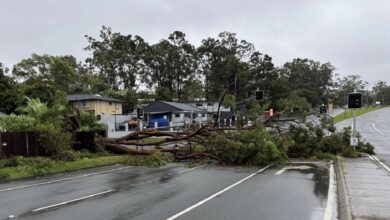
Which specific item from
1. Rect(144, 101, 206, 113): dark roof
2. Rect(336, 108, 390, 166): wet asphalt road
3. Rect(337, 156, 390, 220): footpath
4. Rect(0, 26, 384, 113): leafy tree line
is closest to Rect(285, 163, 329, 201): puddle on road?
Rect(337, 156, 390, 220): footpath

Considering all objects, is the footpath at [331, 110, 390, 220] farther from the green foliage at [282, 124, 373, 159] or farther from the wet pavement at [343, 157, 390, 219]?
the green foliage at [282, 124, 373, 159]

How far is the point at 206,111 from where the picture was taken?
82750 millimetres

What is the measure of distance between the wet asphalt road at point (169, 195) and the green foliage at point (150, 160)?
2.62 metres

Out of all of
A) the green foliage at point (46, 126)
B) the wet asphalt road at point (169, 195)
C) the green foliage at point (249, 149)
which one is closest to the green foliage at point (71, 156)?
the green foliage at point (46, 126)

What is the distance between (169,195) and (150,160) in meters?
10.1

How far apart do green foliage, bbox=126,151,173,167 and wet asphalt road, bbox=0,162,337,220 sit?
262 cm

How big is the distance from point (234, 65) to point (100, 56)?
29797mm

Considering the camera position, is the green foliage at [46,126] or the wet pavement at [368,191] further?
the green foliage at [46,126]

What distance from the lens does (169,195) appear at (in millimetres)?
12719

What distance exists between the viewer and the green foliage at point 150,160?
22597 millimetres

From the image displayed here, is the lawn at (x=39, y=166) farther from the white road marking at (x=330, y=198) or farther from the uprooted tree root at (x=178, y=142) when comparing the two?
the white road marking at (x=330, y=198)

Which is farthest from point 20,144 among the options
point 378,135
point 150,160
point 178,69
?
point 178,69

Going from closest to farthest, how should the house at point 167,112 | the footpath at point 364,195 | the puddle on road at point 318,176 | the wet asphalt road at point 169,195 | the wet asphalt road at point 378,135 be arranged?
the footpath at point 364,195 → the wet asphalt road at point 169,195 → the puddle on road at point 318,176 → the wet asphalt road at point 378,135 → the house at point 167,112

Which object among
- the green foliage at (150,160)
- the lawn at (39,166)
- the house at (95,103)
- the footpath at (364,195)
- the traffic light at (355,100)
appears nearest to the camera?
the footpath at (364,195)
